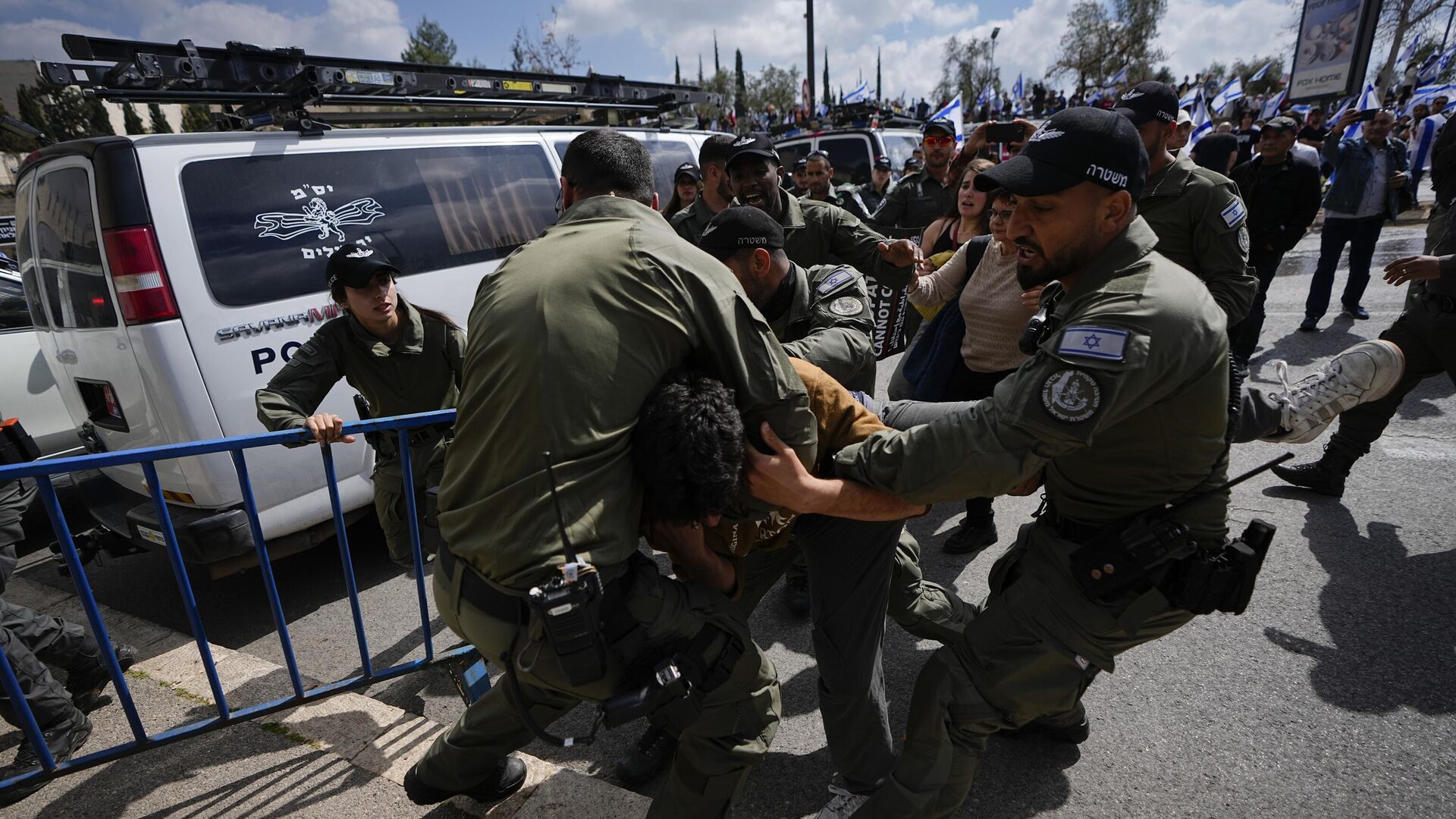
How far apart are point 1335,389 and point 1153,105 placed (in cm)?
151

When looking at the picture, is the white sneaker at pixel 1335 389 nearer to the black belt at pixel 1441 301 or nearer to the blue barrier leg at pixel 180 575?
the black belt at pixel 1441 301

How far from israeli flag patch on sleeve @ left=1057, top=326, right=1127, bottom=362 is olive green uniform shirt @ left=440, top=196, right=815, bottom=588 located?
59cm

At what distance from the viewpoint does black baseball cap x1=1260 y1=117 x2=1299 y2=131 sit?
5.59 metres

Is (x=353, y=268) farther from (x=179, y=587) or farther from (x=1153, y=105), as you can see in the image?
(x=1153, y=105)

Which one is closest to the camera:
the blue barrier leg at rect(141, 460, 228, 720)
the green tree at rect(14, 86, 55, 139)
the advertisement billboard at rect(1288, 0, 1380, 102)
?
the blue barrier leg at rect(141, 460, 228, 720)

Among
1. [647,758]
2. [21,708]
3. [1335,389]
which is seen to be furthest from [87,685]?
[1335,389]

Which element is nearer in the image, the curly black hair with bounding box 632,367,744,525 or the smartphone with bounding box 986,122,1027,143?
the curly black hair with bounding box 632,367,744,525

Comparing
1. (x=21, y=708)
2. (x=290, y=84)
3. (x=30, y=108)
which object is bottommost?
(x=21, y=708)

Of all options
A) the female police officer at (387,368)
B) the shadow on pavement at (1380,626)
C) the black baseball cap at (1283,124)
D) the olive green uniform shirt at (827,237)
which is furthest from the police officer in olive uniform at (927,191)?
the female police officer at (387,368)

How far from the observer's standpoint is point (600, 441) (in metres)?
1.48

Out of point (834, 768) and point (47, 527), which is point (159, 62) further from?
point (834, 768)

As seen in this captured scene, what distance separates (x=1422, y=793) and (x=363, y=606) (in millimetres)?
4212

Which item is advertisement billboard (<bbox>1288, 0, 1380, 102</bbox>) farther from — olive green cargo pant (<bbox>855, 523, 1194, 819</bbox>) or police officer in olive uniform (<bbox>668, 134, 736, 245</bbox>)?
olive green cargo pant (<bbox>855, 523, 1194, 819</bbox>)

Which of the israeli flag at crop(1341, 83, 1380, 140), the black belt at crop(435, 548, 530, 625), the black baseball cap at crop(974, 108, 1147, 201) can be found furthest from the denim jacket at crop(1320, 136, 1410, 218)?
the black belt at crop(435, 548, 530, 625)
